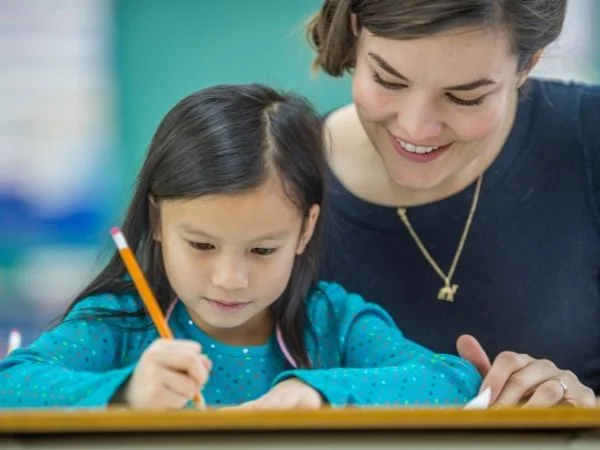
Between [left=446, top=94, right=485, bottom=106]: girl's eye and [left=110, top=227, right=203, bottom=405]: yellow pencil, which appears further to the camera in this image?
[left=446, top=94, right=485, bottom=106]: girl's eye

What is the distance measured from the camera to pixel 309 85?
1415 mm

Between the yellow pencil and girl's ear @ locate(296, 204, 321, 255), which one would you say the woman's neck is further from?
the yellow pencil

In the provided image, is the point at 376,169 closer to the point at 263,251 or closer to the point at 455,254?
the point at 455,254

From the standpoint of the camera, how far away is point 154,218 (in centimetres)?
99

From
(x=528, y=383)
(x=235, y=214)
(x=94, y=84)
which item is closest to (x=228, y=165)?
(x=235, y=214)

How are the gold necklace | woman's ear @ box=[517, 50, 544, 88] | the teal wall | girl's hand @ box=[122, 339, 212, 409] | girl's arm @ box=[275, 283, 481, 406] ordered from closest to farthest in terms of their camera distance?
girl's hand @ box=[122, 339, 212, 409], girl's arm @ box=[275, 283, 481, 406], woman's ear @ box=[517, 50, 544, 88], the gold necklace, the teal wall

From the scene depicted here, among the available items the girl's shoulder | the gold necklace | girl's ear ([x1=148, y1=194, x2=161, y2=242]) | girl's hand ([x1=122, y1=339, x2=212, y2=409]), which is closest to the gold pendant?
the gold necklace

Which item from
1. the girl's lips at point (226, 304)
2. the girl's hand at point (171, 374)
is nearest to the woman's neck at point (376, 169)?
the girl's lips at point (226, 304)

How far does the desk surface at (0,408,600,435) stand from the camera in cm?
63

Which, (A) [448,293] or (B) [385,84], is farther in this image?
(A) [448,293]

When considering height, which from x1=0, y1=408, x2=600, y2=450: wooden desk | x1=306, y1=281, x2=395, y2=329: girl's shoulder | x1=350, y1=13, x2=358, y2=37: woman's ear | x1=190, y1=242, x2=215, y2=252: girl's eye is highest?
x1=350, y1=13, x2=358, y2=37: woman's ear

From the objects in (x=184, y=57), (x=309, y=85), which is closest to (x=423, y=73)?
(x=309, y=85)

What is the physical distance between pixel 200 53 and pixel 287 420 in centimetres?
97

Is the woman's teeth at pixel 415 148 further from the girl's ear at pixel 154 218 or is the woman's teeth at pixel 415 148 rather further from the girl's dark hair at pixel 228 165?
the girl's ear at pixel 154 218
